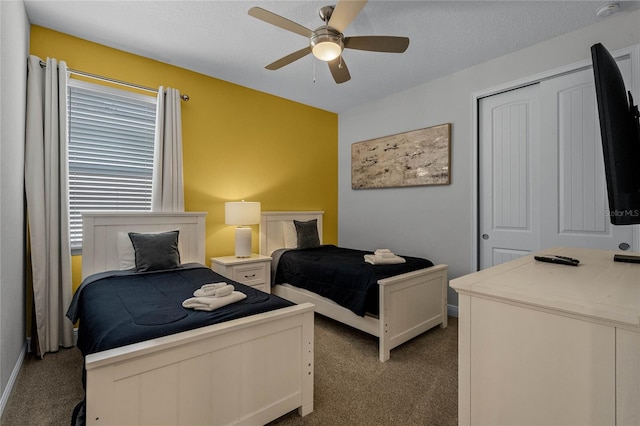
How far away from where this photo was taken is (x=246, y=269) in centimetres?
326

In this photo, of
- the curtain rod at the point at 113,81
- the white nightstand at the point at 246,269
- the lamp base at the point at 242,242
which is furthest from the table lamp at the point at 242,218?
the curtain rod at the point at 113,81

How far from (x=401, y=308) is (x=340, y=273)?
0.60 m

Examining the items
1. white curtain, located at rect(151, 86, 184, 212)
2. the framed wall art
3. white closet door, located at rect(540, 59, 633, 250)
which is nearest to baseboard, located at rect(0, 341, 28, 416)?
white curtain, located at rect(151, 86, 184, 212)

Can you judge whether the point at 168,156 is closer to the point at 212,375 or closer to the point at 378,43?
the point at 378,43

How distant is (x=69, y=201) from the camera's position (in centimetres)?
261

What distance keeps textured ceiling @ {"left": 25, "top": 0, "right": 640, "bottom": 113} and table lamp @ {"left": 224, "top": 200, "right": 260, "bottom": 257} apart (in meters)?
1.49

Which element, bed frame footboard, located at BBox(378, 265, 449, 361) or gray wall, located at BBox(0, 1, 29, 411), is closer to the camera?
gray wall, located at BBox(0, 1, 29, 411)

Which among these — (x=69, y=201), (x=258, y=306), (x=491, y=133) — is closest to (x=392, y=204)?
(x=491, y=133)

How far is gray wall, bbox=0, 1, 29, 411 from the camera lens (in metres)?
1.73

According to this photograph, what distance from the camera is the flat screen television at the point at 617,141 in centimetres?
93

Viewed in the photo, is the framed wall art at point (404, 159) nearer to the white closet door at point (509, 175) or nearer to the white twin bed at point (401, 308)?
the white closet door at point (509, 175)

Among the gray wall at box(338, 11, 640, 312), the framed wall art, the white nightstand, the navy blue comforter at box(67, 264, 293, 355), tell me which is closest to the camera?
the navy blue comforter at box(67, 264, 293, 355)

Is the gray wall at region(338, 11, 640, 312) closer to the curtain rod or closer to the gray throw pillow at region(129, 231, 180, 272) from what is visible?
the curtain rod

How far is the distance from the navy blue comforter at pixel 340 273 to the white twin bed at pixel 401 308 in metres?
0.09
